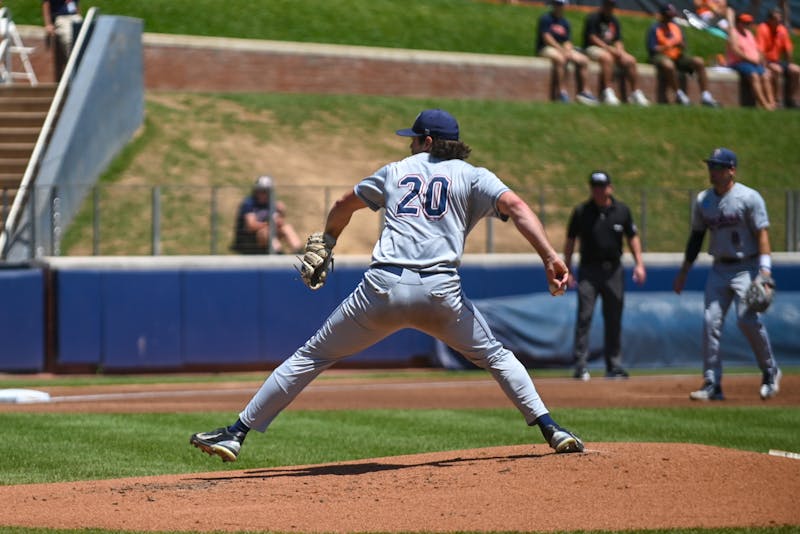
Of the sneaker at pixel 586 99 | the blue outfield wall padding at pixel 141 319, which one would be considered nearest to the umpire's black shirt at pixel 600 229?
the blue outfield wall padding at pixel 141 319

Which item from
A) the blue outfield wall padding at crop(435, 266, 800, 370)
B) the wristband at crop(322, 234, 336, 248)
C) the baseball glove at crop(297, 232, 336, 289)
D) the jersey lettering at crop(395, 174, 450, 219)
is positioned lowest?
the blue outfield wall padding at crop(435, 266, 800, 370)

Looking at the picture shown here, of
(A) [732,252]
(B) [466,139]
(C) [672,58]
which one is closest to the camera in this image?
(A) [732,252]

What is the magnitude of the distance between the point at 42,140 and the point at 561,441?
14694 millimetres

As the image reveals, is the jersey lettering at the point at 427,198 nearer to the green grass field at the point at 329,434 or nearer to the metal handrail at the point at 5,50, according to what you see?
the green grass field at the point at 329,434

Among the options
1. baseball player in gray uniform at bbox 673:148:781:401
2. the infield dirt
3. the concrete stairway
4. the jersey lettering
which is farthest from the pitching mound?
the concrete stairway

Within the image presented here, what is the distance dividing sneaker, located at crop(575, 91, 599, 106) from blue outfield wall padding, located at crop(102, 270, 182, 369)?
38.1 feet

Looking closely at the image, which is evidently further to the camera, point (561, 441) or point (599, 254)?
point (599, 254)

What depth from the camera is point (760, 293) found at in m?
12.1

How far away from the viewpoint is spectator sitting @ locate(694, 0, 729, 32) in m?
33.3

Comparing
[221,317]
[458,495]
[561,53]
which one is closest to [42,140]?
[221,317]

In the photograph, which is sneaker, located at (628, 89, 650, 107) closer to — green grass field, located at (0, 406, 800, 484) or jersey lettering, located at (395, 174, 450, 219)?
green grass field, located at (0, 406, 800, 484)

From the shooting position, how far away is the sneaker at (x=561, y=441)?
7.98 meters

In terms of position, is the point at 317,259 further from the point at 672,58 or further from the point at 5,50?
the point at 672,58

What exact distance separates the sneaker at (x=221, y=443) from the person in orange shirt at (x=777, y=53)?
2321 centimetres
